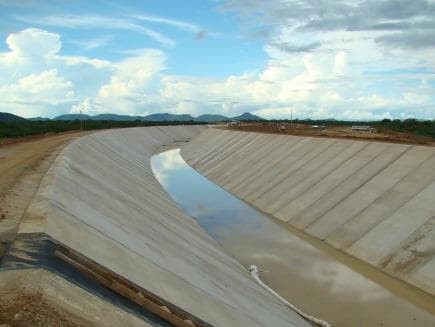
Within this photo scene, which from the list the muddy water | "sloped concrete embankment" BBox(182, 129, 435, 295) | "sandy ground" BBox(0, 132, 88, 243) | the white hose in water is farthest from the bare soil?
"sloped concrete embankment" BBox(182, 129, 435, 295)

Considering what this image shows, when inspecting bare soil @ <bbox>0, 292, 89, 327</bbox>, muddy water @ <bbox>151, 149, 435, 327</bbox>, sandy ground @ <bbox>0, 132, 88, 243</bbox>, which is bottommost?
muddy water @ <bbox>151, 149, 435, 327</bbox>

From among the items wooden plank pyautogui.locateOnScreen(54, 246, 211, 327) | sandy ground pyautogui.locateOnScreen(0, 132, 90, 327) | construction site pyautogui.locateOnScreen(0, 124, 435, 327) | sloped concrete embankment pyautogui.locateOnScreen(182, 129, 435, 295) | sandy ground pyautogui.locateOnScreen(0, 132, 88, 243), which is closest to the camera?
sandy ground pyautogui.locateOnScreen(0, 132, 90, 327)

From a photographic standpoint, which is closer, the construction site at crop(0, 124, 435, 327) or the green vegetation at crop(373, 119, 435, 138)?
the construction site at crop(0, 124, 435, 327)

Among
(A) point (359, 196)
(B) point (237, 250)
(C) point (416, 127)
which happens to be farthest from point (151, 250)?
(C) point (416, 127)

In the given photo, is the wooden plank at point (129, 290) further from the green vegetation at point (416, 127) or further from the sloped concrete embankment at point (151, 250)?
the green vegetation at point (416, 127)

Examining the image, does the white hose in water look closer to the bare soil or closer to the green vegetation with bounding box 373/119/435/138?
the bare soil

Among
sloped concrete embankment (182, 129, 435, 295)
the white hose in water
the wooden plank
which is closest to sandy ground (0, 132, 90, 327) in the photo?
the wooden plank

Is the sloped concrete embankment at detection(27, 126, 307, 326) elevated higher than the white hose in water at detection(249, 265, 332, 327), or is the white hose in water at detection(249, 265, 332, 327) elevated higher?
the sloped concrete embankment at detection(27, 126, 307, 326)

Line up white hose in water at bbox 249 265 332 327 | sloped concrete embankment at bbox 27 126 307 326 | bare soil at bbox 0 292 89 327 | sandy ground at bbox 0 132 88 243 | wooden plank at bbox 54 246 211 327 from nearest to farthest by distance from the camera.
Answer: bare soil at bbox 0 292 89 327
wooden plank at bbox 54 246 211 327
sloped concrete embankment at bbox 27 126 307 326
sandy ground at bbox 0 132 88 243
white hose in water at bbox 249 265 332 327
